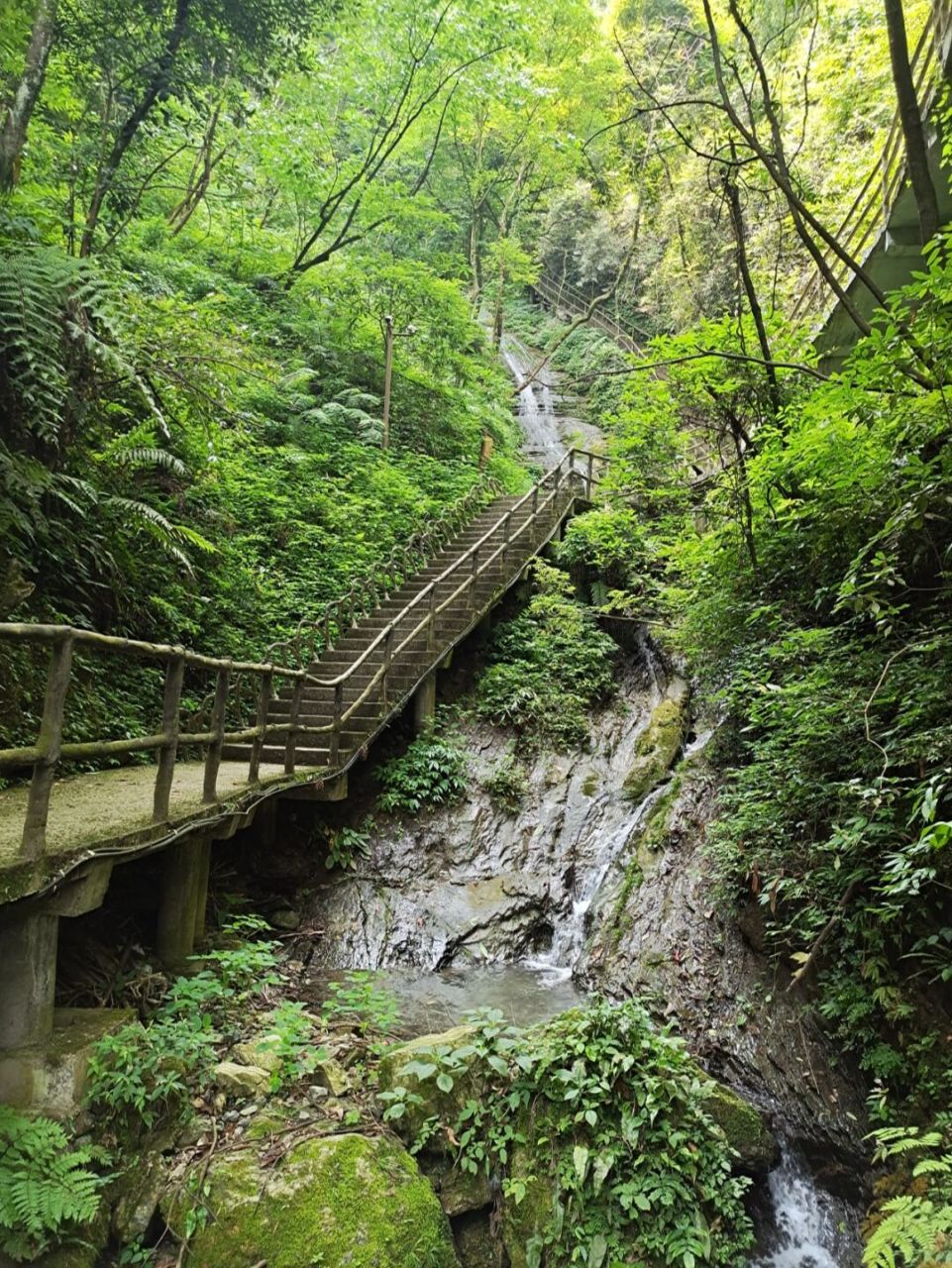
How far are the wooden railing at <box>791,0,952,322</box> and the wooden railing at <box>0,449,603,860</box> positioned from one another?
18.9ft

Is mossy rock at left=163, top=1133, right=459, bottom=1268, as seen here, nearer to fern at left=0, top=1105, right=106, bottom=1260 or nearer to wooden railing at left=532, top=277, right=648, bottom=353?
fern at left=0, top=1105, right=106, bottom=1260

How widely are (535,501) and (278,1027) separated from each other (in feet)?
37.2

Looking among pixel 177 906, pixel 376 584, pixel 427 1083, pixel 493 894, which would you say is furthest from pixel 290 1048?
pixel 376 584

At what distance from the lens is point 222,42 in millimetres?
10781

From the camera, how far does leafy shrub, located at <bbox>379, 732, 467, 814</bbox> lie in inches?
353

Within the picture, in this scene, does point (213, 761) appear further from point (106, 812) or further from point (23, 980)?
point (23, 980)

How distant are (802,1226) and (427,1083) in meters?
2.40

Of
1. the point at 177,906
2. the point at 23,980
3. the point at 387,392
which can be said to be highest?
the point at 387,392

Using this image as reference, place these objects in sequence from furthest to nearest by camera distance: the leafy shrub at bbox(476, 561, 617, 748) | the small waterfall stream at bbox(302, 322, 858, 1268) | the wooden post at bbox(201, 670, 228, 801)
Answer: the leafy shrub at bbox(476, 561, 617, 748) → the small waterfall stream at bbox(302, 322, 858, 1268) → the wooden post at bbox(201, 670, 228, 801)

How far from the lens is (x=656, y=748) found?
9500mm

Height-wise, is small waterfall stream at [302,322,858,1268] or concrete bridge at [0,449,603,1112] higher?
concrete bridge at [0,449,603,1112]

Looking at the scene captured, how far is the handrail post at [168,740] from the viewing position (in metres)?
4.43

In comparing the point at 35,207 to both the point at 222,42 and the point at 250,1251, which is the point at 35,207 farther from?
the point at 250,1251

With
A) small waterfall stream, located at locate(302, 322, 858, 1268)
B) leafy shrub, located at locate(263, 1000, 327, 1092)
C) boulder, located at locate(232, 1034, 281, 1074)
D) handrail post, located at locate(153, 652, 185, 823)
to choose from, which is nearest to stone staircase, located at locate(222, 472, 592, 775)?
small waterfall stream, located at locate(302, 322, 858, 1268)
